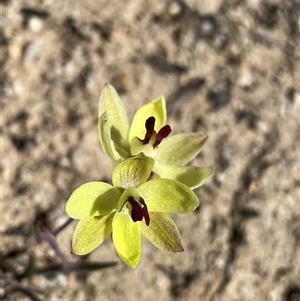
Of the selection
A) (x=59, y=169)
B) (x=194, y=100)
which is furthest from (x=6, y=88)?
(x=194, y=100)

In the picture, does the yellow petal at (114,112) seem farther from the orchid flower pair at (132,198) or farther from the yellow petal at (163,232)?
the yellow petal at (163,232)

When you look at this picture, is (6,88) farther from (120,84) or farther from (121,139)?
(121,139)

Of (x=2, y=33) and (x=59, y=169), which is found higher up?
(x=2, y=33)

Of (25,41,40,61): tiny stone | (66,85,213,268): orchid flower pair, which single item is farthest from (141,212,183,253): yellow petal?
(25,41,40,61): tiny stone

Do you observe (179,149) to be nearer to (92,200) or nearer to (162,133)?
(162,133)

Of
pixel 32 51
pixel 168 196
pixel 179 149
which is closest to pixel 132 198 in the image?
pixel 168 196

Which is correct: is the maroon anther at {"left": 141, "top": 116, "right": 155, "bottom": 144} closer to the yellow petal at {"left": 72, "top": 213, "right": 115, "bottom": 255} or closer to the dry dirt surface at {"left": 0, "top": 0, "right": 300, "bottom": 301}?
the yellow petal at {"left": 72, "top": 213, "right": 115, "bottom": 255}

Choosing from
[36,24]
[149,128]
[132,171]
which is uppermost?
[36,24]
